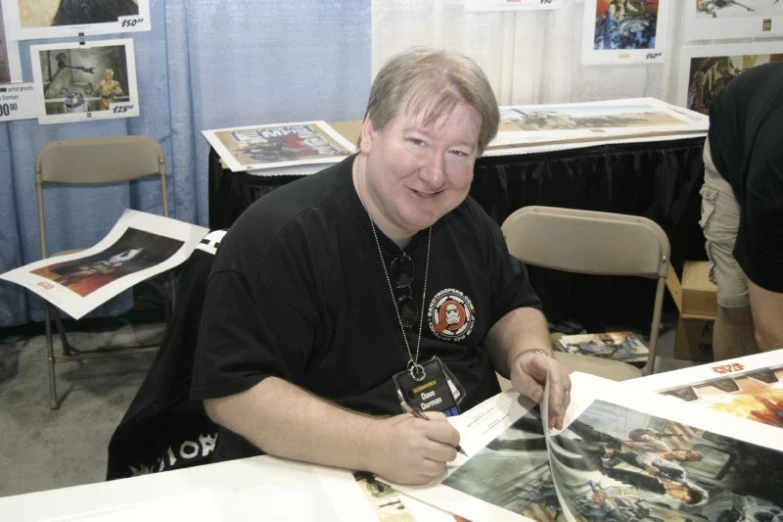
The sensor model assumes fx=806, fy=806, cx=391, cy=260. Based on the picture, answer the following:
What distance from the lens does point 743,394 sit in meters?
1.21

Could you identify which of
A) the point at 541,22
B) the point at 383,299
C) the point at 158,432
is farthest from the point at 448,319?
the point at 541,22

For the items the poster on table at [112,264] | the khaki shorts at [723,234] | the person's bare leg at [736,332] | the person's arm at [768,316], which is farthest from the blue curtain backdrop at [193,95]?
the person's arm at [768,316]

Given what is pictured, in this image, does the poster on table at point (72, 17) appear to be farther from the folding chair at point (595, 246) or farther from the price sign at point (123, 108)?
the folding chair at point (595, 246)

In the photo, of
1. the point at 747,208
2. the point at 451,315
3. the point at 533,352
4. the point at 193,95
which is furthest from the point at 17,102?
the point at 747,208

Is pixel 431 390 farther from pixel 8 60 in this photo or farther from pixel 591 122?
pixel 8 60

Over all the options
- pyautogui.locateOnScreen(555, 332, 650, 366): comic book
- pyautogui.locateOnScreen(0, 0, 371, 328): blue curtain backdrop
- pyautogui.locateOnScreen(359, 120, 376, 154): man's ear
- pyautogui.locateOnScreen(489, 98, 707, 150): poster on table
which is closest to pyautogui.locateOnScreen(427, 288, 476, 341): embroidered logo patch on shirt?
pyautogui.locateOnScreen(359, 120, 376, 154): man's ear

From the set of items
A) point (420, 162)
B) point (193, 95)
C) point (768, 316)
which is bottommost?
point (768, 316)

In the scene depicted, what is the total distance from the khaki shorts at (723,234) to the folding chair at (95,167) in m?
1.73

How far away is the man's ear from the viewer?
1.18 m

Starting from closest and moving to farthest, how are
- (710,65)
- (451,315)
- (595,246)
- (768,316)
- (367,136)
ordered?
1. (367,136)
2. (451,315)
3. (768,316)
4. (595,246)
5. (710,65)

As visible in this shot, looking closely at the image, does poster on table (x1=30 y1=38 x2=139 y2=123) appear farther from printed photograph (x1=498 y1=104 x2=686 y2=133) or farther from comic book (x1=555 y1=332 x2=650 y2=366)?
comic book (x1=555 y1=332 x2=650 y2=366)

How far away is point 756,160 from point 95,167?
2.09m

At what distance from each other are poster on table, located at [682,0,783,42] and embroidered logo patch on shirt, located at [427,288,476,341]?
100 inches

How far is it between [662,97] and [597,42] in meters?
0.41
